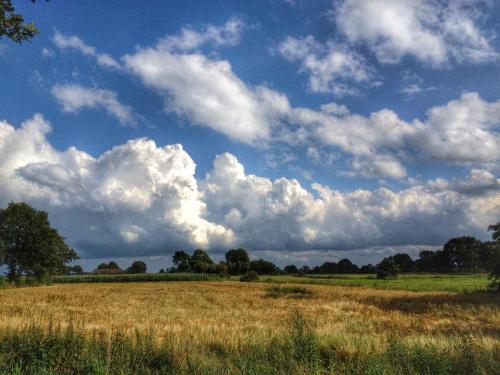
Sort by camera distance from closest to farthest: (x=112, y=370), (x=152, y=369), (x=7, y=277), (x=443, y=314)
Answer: (x=112, y=370) < (x=152, y=369) < (x=443, y=314) < (x=7, y=277)

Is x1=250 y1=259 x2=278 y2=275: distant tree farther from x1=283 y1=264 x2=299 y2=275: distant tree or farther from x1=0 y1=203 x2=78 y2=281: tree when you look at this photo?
x1=0 y1=203 x2=78 y2=281: tree

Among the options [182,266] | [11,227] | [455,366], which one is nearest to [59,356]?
[455,366]

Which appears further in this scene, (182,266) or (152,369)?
(182,266)

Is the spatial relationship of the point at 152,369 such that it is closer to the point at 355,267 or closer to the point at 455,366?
the point at 455,366

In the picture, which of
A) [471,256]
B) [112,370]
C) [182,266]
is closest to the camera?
[112,370]

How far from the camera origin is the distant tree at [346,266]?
552 feet

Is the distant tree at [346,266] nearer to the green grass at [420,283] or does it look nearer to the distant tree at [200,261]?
the distant tree at [200,261]

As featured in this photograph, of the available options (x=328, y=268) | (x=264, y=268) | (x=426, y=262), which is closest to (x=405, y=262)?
(x=426, y=262)

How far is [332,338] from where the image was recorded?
1332 cm

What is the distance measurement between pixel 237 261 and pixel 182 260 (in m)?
21.4

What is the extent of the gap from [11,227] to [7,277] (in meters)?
9.79

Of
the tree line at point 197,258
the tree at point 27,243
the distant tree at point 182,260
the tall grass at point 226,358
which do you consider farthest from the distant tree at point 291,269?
the tall grass at point 226,358

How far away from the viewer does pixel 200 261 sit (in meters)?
153

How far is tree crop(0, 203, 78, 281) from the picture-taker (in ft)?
279
